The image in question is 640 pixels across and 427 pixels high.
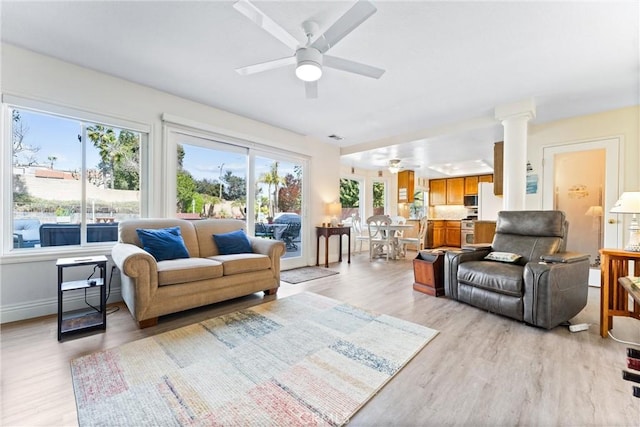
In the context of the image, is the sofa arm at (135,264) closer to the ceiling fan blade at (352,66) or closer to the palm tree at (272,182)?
the ceiling fan blade at (352,66)

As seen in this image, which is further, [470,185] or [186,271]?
[470,185]

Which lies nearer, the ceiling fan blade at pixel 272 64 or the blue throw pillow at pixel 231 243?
the ceiling fan blade at pixel 272 64

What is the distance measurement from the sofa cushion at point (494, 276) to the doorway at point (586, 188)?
7.28ft

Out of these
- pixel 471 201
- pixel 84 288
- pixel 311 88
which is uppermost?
pixel 311 88

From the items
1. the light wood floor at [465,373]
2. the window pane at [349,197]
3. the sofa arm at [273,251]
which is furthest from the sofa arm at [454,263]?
the window pane at [349,197]

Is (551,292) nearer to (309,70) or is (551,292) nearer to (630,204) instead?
(630,204)

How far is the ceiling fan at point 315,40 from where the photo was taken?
1.69m

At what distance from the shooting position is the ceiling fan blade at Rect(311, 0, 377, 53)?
1605 millimetres

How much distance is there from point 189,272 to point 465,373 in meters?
2.38

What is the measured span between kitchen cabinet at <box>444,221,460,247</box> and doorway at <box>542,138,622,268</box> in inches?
149

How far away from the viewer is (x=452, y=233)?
830 centimetres

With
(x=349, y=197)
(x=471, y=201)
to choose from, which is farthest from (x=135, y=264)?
(x=471, y=201)

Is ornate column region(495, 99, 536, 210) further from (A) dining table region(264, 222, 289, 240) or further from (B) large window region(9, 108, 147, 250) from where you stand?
(B) large window region(9, 108, 147, 250)

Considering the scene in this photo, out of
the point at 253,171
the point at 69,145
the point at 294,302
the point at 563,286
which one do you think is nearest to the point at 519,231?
the point at 563,286
